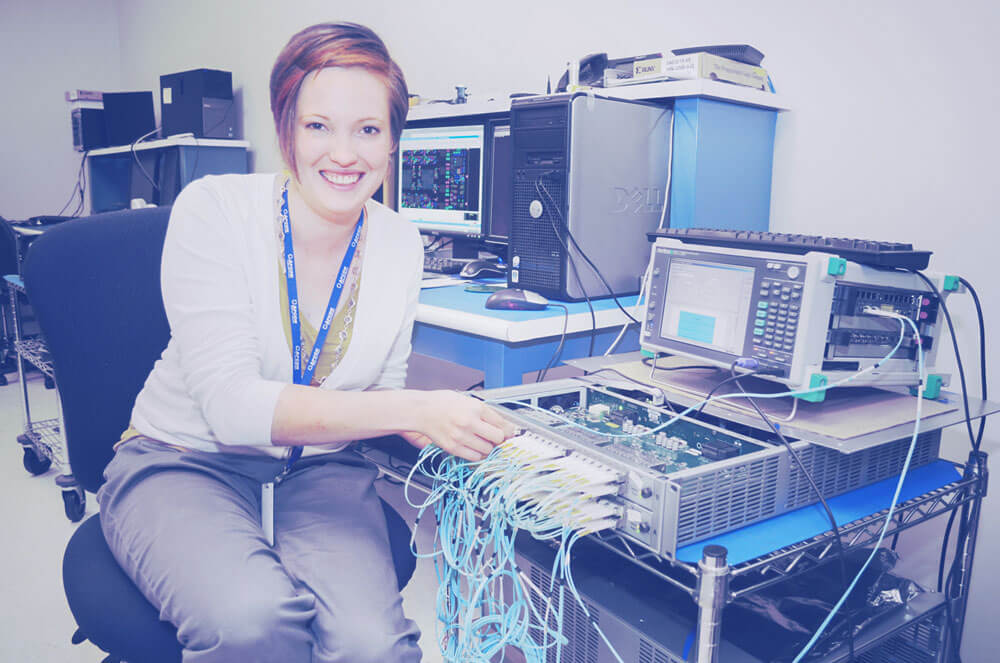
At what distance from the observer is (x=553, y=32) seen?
7.06 ft

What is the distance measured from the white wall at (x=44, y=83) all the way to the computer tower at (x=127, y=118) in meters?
1.06

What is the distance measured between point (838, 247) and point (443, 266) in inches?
45.4

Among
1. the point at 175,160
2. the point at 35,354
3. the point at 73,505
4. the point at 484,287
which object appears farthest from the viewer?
the point at 175,160

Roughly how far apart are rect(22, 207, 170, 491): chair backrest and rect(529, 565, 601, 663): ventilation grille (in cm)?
72

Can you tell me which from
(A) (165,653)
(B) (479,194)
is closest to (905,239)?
(B) (479,194)

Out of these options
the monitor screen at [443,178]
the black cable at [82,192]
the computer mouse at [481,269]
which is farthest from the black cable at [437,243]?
the black cable at [82,192]

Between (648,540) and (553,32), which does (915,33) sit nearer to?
(553,32)

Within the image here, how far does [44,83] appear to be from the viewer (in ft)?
15.5

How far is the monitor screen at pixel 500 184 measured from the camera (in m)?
1.82

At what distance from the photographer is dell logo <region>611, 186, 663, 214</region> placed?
1.48 m

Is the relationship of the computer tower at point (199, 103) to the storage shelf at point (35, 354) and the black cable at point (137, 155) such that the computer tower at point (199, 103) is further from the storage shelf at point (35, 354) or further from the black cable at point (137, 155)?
the storage shelf at point (35, 354)

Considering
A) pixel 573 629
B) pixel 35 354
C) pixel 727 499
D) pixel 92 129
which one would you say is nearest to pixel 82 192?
pixel 92 129

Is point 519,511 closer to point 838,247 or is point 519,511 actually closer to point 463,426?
point 463,426

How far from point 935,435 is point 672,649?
582 mm
